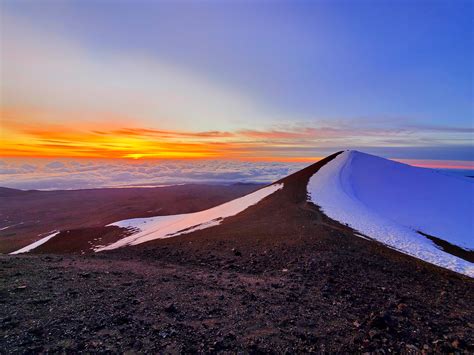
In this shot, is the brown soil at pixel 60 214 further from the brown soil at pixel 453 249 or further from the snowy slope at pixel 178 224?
the brown soil at pixel 453 249

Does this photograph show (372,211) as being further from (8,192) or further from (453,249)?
(8,192)

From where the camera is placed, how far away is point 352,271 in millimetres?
10617

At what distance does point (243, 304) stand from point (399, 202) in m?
31.4

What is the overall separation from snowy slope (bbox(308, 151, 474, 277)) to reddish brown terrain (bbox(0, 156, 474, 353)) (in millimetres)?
6161

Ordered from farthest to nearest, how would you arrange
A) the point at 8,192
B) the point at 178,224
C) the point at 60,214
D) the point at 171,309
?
1. the point at 8,192
2. the point at 60,214
3. the point at 178,224
4. the point at 171,309

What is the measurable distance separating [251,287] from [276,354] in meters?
3.55

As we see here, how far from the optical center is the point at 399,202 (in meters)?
32.7

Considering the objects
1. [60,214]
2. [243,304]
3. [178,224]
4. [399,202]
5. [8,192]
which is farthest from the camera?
[8,192]

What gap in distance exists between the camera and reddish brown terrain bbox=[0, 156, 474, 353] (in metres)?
5.64

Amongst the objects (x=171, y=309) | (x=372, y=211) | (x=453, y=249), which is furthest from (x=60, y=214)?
(x=453, y=249)

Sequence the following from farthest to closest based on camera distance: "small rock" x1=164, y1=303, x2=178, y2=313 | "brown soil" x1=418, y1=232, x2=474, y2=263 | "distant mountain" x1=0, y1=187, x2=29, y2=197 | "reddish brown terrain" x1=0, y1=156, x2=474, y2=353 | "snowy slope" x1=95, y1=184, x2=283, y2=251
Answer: "distant mountain" x1=0, y1=187, x2=29, y2=197
"snowy slope" x1=95, y1=184, x2=283, y2=251
"brown soil" x1=418, y1=232, x2=474, y2=263
"small rock" x1=164, y1=303, x2=178, y2=313
"reddish brown terrain" x1=0, y1=156, x2=474, y2=353

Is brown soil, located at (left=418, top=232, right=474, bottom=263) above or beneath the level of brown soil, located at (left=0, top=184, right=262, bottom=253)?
above

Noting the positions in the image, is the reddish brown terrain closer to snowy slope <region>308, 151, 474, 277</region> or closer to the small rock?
the small rock

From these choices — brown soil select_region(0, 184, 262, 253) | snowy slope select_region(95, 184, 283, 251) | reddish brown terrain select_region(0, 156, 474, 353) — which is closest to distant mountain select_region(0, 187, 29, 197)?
brown soil select_region(0, 184, 262, 253)
